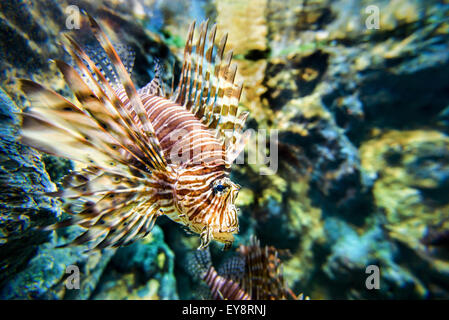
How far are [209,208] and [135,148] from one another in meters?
0.67

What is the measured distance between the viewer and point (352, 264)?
293 cm

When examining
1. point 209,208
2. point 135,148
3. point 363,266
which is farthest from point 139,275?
point 363,266

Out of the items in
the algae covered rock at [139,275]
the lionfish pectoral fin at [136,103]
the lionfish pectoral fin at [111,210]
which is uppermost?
the lionfish pectoral fin at [136,103]

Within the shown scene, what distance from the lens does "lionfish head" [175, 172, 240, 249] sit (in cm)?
132

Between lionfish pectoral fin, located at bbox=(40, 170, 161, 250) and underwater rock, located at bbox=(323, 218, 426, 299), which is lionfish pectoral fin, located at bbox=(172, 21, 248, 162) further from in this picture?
underwater rock, located at bbox=(323, 218, 426, 299)

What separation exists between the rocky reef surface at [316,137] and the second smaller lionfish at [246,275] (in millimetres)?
413

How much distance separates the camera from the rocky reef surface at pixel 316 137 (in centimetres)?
244

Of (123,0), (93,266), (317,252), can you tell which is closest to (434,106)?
(317,252)

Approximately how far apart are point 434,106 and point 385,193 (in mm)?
1451

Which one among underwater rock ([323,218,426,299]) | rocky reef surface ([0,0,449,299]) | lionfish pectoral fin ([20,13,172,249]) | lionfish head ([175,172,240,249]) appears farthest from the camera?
underwater rock ([323,218,426,299])

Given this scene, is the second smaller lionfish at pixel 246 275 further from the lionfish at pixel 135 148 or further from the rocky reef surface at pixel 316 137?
the lionfish at pixel 135 148

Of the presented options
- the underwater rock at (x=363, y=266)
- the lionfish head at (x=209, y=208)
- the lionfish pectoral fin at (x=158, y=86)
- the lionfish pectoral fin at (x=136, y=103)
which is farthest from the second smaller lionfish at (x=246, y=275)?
the lionfish pectoral fin at (x=158, y=86)

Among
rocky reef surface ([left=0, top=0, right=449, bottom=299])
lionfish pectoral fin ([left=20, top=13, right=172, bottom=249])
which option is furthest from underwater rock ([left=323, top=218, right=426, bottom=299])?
lionfish pectoral fin ([left=20, top=13, right=172, bottom=249])

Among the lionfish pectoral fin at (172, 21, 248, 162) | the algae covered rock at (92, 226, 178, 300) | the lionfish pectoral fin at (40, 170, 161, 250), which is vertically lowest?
the algae covered rock at (92, 226, 178, 300)
